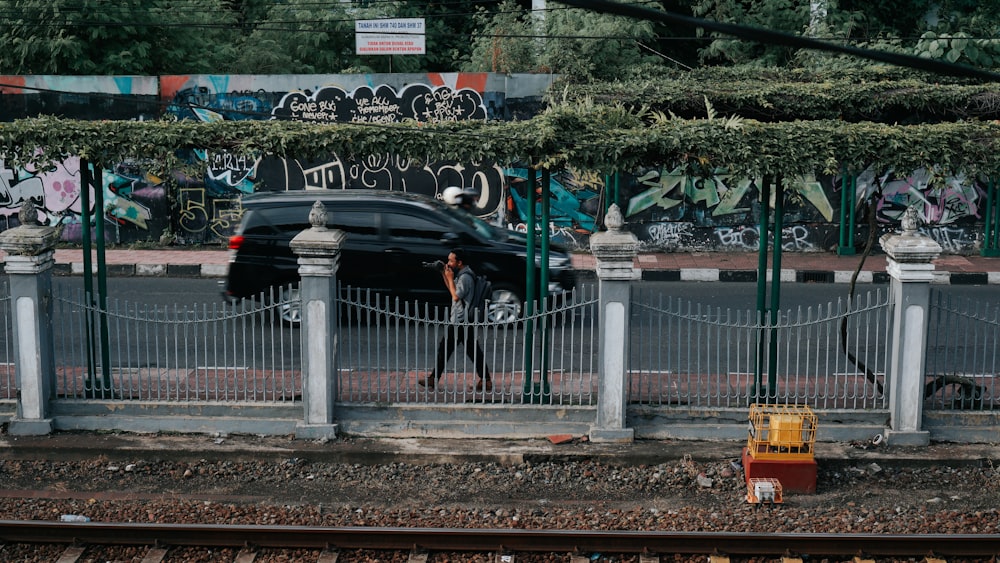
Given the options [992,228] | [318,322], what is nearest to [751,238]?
[992,228]

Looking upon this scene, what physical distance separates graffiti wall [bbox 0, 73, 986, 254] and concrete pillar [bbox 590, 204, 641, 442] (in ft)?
35.4

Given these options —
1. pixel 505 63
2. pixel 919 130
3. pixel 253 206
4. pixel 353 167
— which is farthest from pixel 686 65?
pixel 919 130

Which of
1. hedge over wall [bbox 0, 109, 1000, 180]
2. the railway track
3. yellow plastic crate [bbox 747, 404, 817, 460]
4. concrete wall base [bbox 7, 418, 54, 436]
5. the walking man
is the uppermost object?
hedge over wall [bbox 0, 109, 1000, 180]

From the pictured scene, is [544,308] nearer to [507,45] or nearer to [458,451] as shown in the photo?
[458,451]

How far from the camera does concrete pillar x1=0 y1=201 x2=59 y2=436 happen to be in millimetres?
9473

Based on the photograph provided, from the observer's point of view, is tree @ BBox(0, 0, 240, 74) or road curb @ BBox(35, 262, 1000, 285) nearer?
road curb @ BBox(35, 262, 1000, 285)

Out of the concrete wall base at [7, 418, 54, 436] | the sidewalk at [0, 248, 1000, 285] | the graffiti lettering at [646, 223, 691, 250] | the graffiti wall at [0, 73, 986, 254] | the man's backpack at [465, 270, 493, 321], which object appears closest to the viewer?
the concrete wall base at [7, 418, 54, 436]

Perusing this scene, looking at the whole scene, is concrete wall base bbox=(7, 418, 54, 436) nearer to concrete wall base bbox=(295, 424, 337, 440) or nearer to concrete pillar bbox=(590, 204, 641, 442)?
concrete wall base bbox=(295, 424, 337, 440)

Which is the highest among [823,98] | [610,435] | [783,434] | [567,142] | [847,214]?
[823,98]

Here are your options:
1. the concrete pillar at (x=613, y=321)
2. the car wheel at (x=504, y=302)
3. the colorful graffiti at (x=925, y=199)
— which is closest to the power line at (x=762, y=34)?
the concrete pillar at (x=613, y=321)

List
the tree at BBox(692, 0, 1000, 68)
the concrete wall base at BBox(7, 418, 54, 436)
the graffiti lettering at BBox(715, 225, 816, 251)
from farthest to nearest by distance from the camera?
1. the tree at BBox(692, 0, 1000, 68)
2. the graffiti lettering at BBox(715, 225, 816, 251)
3. the concrete wall base at BBox(7, 418, 54, 436)

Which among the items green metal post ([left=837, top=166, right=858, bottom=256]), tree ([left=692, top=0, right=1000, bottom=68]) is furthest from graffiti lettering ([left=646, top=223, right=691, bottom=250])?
tree ([left=692, top=0, right=1000, bottom=68])

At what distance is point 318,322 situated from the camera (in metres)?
9.47

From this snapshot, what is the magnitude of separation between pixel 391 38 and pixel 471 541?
54.0 feet
